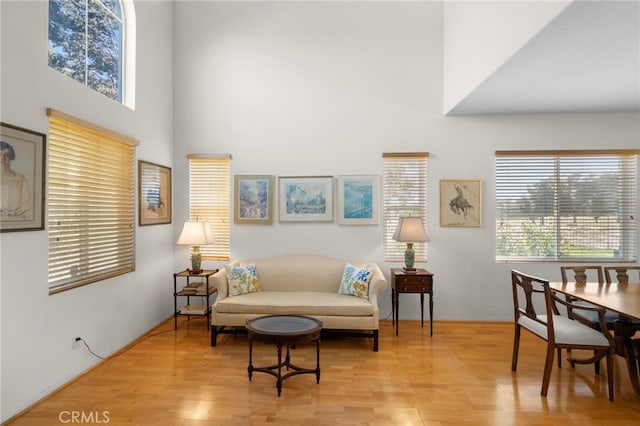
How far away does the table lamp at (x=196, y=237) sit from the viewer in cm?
424

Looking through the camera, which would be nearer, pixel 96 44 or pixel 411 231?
pixel 96 44

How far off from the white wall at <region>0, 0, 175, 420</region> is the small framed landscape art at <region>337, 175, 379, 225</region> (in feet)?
7.94

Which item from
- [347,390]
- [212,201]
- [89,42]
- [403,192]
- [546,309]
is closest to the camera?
[347,390]

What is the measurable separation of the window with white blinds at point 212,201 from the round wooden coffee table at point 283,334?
2007 millimetres

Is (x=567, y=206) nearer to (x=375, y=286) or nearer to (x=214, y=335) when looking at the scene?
(x=375, y=286)

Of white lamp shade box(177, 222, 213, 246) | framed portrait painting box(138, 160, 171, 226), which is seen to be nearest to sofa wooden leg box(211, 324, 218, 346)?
white lamp shade box(177, 222, 213, 246)

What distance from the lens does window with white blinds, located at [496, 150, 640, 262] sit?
4.57 meters

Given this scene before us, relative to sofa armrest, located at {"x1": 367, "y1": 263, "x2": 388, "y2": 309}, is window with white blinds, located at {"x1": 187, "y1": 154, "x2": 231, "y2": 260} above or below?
above

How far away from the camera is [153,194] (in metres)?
4.29

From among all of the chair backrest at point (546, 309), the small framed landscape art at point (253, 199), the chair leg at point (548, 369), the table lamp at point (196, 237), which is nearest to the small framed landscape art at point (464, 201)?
the chair backrest at point (546, 309)

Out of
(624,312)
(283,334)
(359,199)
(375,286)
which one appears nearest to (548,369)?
(624,312)

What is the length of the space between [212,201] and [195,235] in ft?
2.32

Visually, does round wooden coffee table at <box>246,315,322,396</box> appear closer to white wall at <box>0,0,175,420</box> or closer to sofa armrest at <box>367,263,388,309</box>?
sofa armrest at <box>367,263,388,309</box>

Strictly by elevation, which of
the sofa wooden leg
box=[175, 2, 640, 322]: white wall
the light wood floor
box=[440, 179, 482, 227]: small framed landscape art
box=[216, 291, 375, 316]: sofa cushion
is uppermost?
box=[175, 2, 640, 322]: white wall
